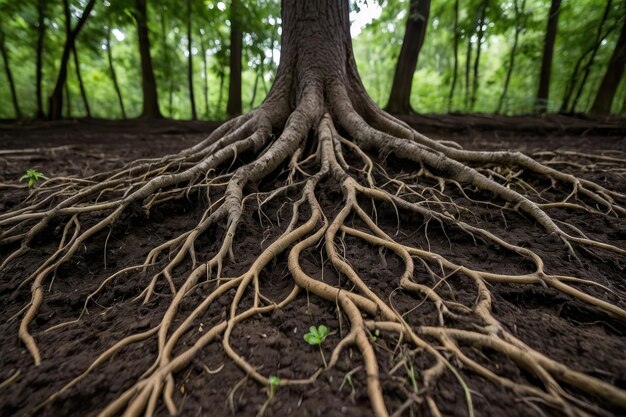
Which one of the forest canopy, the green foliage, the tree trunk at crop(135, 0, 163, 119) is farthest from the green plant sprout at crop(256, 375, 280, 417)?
the tree trunk at crop(135, 0, 163, 119)

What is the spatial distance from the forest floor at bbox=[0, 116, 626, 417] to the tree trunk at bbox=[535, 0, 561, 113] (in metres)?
7.53

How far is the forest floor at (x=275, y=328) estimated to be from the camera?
1.04 metres

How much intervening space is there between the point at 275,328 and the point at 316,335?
0.23 metres

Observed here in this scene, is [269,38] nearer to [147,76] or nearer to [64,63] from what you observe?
[147,76]

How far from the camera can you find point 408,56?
711cm

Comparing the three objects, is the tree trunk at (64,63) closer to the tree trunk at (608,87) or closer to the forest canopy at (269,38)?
the forest canopy at (269,38)

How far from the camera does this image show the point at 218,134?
11.4 ft

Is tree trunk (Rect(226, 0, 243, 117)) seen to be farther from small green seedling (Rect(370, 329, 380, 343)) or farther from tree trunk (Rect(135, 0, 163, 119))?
small green seedling (Rect(370, 329, 380, 343))

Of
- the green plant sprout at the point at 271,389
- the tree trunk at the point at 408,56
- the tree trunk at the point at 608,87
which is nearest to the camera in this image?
the green plant sprout at the point at 271,389

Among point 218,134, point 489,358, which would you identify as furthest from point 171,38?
point 489,358

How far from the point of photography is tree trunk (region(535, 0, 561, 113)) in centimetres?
811

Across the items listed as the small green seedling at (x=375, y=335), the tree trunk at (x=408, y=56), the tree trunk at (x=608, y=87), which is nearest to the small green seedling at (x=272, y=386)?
the small green seedling at (x=375, y=335)

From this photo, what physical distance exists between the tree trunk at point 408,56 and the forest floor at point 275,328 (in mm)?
5454

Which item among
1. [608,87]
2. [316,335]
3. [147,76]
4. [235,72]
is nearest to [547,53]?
[608,87]
